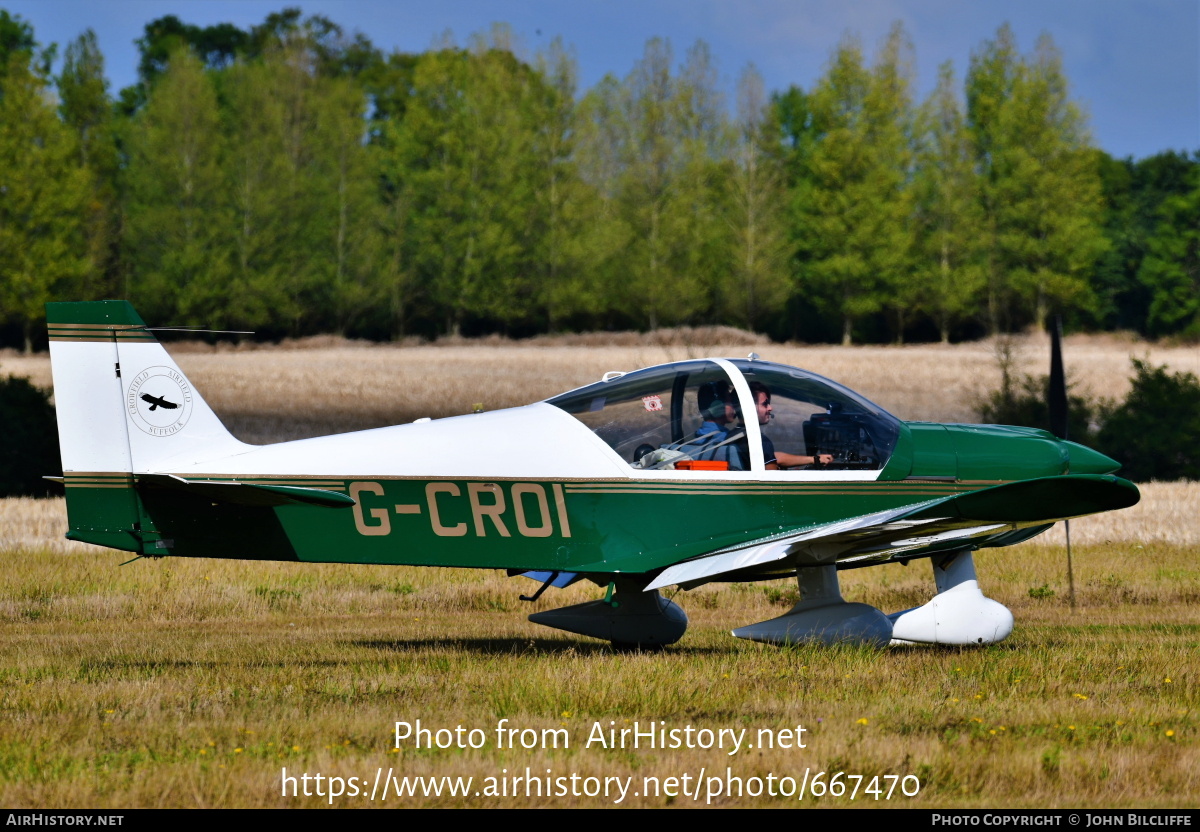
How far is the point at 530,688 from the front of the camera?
7.01 metres

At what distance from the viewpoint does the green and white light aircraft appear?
7.85m

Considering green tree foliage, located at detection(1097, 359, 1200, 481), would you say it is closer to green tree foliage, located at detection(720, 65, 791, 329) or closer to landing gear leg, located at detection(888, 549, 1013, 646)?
landing gear leg, located at detection(888, 549, 1013, 646)

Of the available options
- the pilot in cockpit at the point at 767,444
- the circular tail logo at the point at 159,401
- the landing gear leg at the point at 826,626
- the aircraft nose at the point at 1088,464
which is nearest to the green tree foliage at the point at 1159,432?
the aircraft nose at the point at 1088,464

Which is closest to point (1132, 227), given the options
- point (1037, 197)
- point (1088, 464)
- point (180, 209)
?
point (1037, 197)

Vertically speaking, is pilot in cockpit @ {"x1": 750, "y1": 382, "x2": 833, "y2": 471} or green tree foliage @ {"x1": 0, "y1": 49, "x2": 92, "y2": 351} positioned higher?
green tree foliage @ {"x1": 0, "y1": 49, "x2": 92, "y2": 351}

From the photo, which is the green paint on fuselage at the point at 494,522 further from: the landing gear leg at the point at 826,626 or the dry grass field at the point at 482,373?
the dry grass field at the point at 482,373

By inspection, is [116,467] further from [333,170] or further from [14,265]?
[333,170]

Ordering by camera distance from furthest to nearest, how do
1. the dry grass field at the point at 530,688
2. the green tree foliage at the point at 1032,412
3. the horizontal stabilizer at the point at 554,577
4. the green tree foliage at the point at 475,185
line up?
the green tree foliage at the point at 475,185 < the green tree foliage at the point at 1032,412 < the horizontal stabilizer at the point at 554,577 < the dry grass field at the point at 530,688

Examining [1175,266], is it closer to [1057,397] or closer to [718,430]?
[1057,397]

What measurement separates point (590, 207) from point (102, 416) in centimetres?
5033

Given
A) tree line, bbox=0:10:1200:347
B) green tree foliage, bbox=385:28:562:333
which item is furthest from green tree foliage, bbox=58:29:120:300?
green tree foliage, bbox=385:28:562:333

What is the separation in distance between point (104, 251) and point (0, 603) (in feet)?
140

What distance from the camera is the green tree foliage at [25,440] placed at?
22234mm

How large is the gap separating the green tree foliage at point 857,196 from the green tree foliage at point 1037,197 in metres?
3.95
